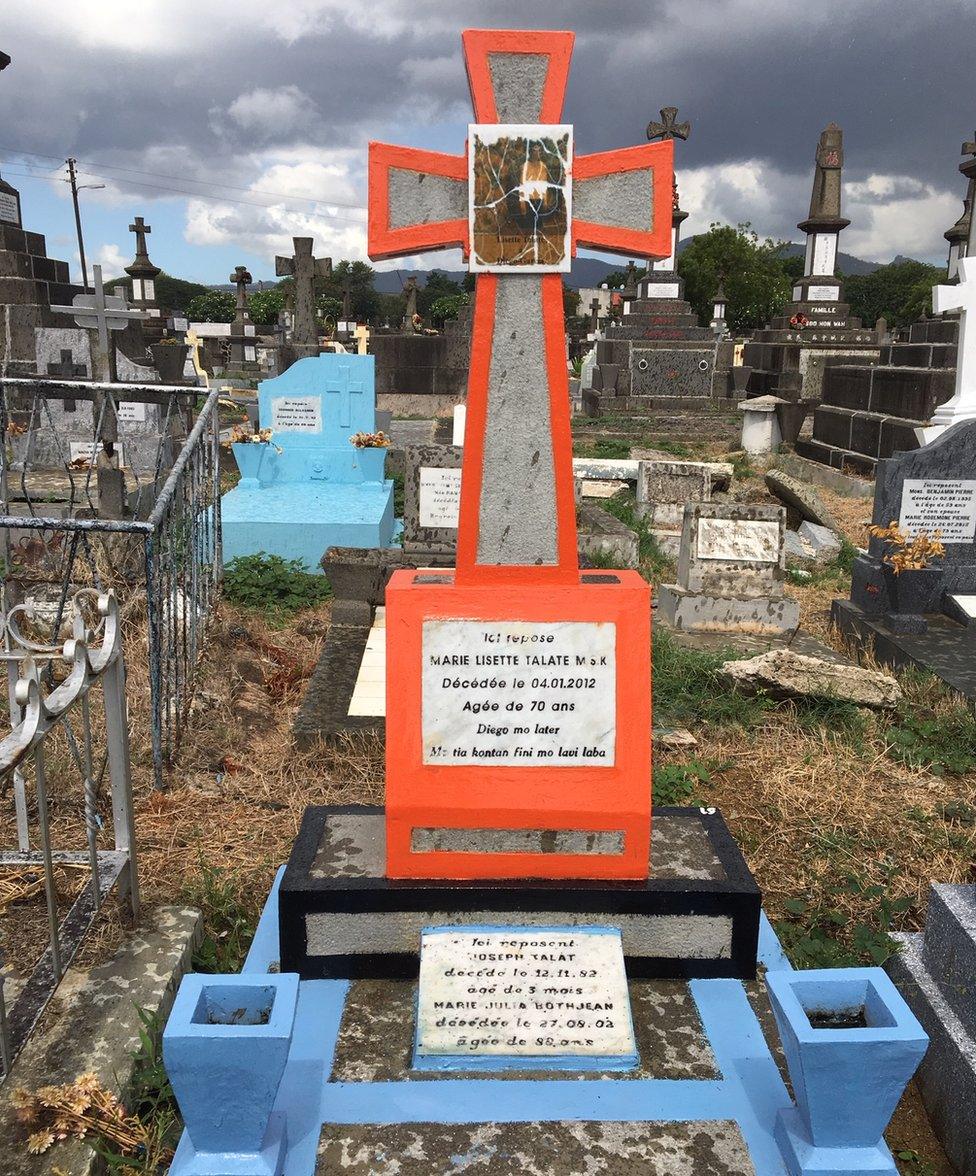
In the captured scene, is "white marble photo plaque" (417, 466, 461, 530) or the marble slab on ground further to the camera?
the marble slab on ground

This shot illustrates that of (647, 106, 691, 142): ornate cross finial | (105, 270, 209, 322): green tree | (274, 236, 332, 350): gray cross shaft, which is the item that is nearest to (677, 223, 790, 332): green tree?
(647, 106, 691, 142): ornate cross finial

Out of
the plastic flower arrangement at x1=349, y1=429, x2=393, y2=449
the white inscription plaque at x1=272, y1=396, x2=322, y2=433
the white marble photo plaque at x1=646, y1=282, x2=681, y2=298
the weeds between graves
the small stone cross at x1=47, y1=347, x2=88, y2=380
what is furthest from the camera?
the white marble photo plaque at x1=646, y1=282, x2=681, y2=298

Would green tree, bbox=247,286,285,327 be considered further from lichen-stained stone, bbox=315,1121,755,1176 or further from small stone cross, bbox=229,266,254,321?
lichen-stained stone, bbox=315,1121,755,1176

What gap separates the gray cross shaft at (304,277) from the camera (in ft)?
44.8

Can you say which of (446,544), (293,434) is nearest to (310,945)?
(446,544)

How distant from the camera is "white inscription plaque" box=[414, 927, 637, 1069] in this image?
7.64ft

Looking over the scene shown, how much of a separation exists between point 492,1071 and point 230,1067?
2.46 ft

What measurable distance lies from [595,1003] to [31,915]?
179 cm

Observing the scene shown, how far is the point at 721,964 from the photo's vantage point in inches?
104

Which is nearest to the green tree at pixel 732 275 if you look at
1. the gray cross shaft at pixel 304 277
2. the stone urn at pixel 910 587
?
the gray cross shaft at pixel 304 277

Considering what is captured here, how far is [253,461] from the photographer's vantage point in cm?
895

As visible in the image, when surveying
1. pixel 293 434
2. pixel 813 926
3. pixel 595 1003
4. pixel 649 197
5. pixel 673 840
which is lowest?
pixel 813 926

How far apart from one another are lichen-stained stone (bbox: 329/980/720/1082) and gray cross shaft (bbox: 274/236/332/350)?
1274 cm

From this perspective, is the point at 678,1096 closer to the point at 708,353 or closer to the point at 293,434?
the point at 293,434
